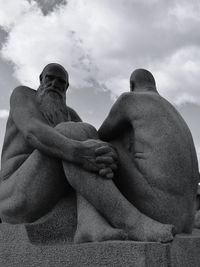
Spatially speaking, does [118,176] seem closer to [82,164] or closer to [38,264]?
[82,164]

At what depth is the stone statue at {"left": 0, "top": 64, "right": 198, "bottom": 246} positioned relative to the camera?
9.46 feet

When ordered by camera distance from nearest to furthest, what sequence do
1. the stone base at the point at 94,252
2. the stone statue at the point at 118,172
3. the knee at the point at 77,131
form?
the stone base at the point at 94,252, the stone statue at the point at 118,172, the knee at the point at 77,131

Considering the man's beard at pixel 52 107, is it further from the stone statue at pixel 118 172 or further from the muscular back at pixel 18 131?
the stone statue at pixel 118 172

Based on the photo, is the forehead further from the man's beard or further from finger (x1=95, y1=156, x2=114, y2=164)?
finger (x1=95, y1=156, x2=114, y2=164)

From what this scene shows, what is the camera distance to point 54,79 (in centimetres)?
400

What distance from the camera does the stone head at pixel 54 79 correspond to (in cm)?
399

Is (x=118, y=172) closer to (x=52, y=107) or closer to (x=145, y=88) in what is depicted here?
(x=145, y=88)

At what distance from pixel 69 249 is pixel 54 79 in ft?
6.05

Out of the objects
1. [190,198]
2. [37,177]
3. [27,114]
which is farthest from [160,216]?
[27,114]

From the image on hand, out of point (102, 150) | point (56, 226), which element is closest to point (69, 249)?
point (56, 226)

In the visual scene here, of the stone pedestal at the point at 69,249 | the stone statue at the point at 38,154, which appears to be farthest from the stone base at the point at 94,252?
the stone statue at the point at 38,154

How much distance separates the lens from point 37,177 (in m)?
3.27

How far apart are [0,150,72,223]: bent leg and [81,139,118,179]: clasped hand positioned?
1.11ft

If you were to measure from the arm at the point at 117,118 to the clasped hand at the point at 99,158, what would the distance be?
301mm
